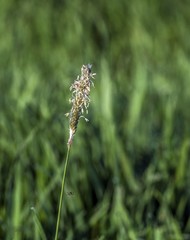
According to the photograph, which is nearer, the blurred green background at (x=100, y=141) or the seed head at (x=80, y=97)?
the seed head at (x=80, y=97)

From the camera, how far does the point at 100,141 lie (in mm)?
2148

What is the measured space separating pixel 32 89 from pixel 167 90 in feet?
1.84

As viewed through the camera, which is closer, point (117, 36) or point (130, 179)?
point (130, 179)

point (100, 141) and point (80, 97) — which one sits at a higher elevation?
point (100, 141)

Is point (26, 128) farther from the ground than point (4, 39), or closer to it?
closer to it

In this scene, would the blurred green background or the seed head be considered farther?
the blurred green background

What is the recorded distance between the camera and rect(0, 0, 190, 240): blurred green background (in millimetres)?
Answer: 1671

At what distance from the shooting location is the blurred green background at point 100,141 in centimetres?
167

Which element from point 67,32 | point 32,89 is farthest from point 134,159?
point 67,32

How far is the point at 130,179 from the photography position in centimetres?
196

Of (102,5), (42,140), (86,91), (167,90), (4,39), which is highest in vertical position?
(102,5)

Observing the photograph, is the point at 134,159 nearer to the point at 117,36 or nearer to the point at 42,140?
the point at 42,140

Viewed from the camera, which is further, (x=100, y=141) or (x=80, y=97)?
(x=100, y=141)

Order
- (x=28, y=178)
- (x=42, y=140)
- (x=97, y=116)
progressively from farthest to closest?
1. (x=97, y=116)
2. (x=42, y=140)
3. (x=28, y=178)
